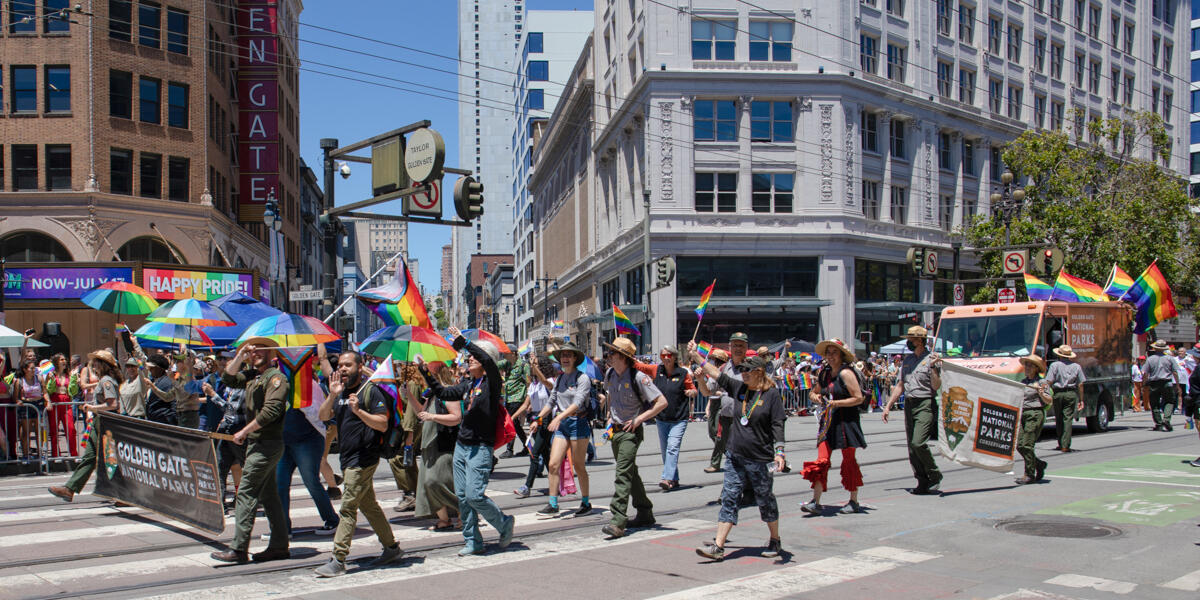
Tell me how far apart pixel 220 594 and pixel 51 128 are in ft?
92.9

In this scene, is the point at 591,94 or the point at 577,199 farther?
the point at 577,199

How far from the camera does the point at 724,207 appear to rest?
39.8m

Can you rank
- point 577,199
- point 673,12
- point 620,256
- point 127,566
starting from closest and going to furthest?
point 127,566 → point 673,12 → point 620,256 → point 577,199

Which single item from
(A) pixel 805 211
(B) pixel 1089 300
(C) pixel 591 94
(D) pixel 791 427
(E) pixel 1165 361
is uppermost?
(C) pixel 591 94

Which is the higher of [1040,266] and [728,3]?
[728,3]

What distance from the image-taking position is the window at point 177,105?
32.1 metres

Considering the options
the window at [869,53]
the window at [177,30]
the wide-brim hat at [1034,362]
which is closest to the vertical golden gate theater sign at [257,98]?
the window at [177,30]

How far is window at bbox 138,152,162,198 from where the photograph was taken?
31594 mm

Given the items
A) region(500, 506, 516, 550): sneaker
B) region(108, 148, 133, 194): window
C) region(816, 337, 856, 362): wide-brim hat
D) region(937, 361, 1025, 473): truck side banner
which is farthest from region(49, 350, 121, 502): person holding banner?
region(108, 148, 133, 194): window

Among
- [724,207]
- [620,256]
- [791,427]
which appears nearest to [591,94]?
[620,256]

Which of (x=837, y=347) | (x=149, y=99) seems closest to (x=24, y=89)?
(x=149, y=99)

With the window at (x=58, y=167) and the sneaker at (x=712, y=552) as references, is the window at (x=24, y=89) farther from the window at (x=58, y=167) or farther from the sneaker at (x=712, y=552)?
the sneaker at (x=712, y=552)

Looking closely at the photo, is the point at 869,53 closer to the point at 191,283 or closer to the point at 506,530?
the point at 191,283

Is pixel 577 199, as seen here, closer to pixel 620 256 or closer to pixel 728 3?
pixel 620 256
